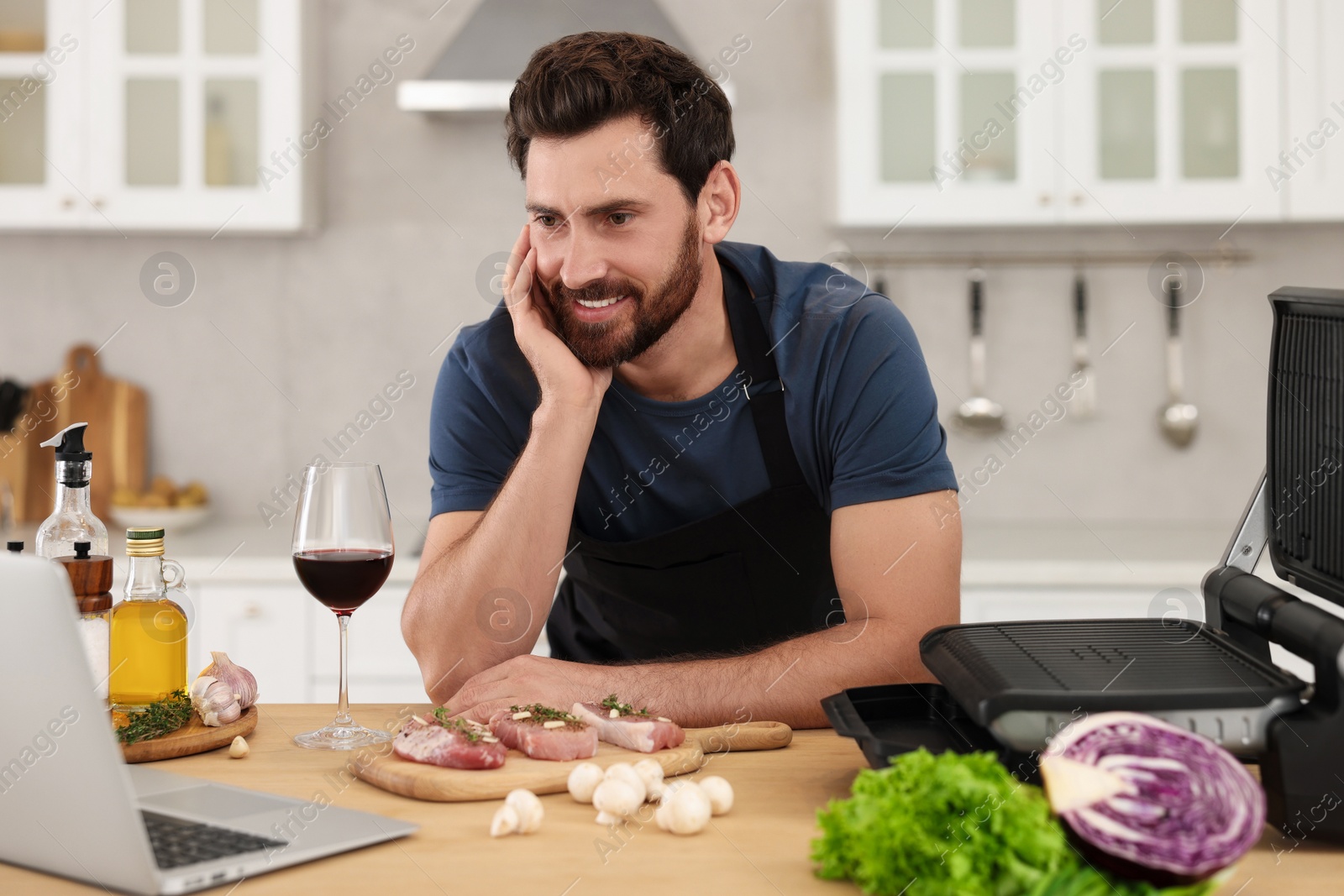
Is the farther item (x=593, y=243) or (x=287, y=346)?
(x=287, y=346)

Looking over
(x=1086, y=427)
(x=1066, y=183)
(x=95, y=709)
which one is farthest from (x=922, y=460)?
(x=1086, y=427)

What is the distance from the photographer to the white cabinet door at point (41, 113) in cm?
296

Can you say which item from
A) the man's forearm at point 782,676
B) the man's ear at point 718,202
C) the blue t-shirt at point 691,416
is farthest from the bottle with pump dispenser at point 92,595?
the man's ear at point 718,202

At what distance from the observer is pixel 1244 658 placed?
92cm

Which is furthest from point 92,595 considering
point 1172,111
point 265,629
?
point 1172,111

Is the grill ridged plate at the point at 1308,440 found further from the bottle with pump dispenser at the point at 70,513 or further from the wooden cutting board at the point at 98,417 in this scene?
the wooden cutting board at the point at 98,417

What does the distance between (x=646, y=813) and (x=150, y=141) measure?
8.69 feet

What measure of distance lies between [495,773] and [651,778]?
13cm

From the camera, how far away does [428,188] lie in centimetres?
333

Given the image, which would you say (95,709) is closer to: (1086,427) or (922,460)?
(922,460)

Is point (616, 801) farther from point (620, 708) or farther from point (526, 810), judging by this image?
point (620, 708)

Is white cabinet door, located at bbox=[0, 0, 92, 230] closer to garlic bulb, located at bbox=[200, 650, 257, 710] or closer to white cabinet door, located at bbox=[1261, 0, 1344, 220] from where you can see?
garlic bulb, located at bbox=[200, 650, 257, 710]

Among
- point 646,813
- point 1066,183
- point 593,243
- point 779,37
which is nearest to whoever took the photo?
point 646,813

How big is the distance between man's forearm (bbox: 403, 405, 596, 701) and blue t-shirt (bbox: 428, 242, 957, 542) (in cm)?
10
